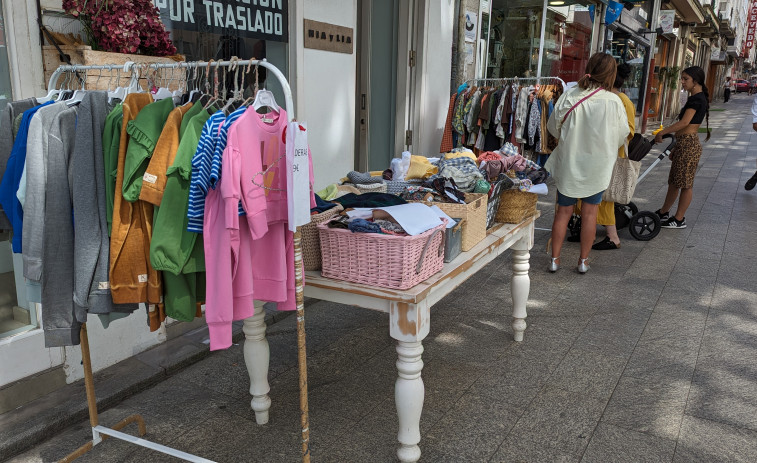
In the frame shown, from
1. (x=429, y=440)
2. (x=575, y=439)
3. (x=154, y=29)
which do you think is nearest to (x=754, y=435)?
(x=575, y=439)

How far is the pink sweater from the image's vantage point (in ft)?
6.48

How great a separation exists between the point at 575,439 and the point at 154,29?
2.96m

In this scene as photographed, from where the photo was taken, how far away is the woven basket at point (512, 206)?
135 inches

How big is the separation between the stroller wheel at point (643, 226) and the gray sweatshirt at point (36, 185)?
19.8 feet

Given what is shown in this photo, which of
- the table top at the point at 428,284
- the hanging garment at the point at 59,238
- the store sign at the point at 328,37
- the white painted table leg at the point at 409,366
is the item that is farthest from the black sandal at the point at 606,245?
the hanging garment at the point at 59,238

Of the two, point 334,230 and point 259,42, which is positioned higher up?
point 259,42

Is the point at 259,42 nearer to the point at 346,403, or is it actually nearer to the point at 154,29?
the point at 154,29

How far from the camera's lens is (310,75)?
192 inches

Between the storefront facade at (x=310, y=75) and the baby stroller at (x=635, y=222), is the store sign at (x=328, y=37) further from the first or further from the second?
the baby stroller at (x=635, y=222)

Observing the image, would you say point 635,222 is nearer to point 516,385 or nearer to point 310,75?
point 516,385

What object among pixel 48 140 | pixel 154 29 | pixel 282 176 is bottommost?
pixel 282 176

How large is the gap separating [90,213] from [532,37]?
8948 mm

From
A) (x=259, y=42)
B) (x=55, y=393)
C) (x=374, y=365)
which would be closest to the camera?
(x=55, y=393)

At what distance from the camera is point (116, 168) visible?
210 cm
